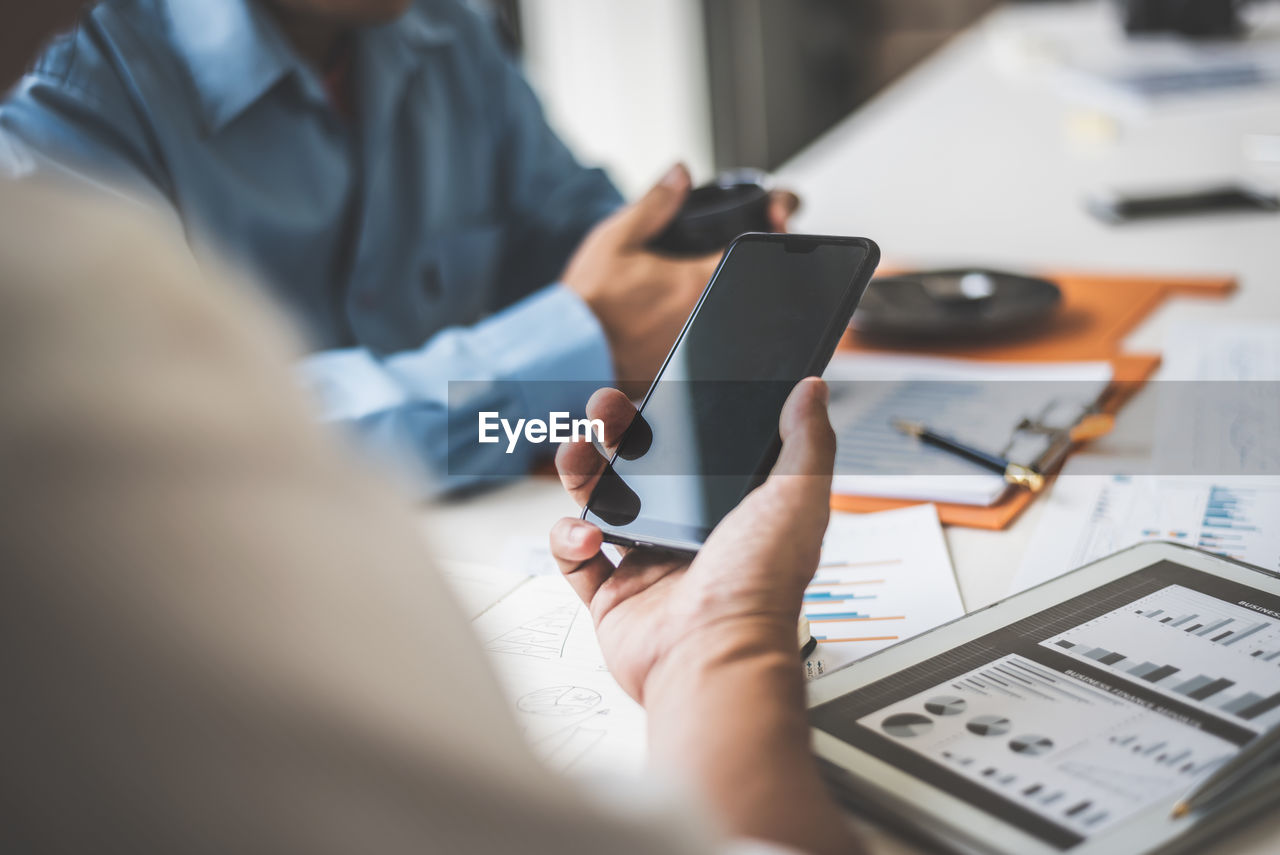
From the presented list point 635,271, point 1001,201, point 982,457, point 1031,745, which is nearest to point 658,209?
point 635,271

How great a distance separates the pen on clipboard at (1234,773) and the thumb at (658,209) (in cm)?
55

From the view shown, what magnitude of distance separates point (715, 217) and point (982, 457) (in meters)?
0.25

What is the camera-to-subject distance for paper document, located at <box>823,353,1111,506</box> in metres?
0.63

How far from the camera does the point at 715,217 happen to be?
750mm

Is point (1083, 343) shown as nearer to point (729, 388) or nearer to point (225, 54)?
point (729, 388)

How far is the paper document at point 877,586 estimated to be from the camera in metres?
0.48

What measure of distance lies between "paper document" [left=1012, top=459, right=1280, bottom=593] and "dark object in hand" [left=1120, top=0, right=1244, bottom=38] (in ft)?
5.60

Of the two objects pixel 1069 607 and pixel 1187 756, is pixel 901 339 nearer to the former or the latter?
pixel 1069 607

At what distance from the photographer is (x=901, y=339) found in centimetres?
87

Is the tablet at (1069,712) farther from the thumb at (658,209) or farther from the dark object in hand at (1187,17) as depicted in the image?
the dark object in hand at (1187,17)

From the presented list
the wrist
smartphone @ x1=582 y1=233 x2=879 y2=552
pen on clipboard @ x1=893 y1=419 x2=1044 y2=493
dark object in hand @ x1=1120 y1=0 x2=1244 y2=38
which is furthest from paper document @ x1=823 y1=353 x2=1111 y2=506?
dark object in hand @ x1=1120 y1=0 x2=1244 y2=38

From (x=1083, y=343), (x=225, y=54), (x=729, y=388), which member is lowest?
(x=1083, y=343)

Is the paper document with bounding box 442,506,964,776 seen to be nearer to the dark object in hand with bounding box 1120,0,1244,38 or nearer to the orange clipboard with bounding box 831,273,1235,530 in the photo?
the orange clipboard with bounding box 831,273,1235,530

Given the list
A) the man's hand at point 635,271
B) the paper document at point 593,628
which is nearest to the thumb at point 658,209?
the man's hand at point 635,271
